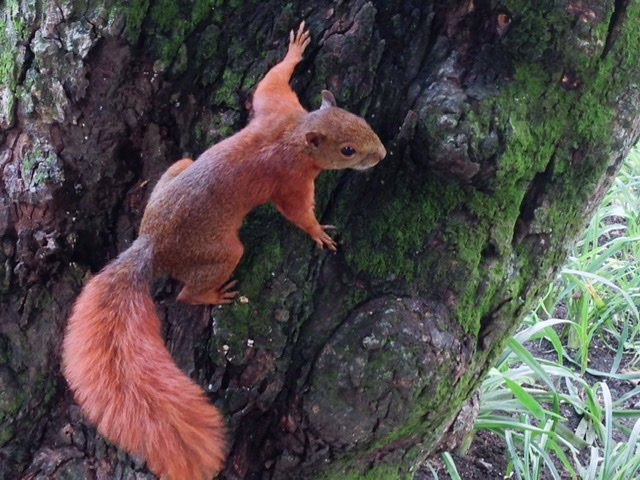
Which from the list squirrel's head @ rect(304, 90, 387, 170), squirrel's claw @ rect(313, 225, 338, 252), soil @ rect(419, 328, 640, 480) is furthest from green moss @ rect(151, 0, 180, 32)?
soil @ rect(419, 328, 640, 480)

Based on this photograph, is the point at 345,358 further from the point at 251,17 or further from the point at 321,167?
the point at 251,17

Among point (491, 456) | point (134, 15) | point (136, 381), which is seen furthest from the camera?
point (491, 456)

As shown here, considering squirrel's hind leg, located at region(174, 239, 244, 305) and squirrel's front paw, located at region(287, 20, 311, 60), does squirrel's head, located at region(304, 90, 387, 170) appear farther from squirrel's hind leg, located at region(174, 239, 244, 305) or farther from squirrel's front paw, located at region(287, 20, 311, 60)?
squirrel's hind leg, located at region(174, 239, 244, 305)

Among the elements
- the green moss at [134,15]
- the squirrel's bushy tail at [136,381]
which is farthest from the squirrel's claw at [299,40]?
the squirrel's bushy tail at [136,381]

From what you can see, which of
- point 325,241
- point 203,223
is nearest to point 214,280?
point 203,223

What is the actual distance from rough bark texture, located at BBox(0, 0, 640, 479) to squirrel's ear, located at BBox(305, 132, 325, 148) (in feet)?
0.36

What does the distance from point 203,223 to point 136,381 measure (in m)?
0.42

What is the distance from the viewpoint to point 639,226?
323 centimetres

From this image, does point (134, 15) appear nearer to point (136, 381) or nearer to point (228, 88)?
point (228, 88)

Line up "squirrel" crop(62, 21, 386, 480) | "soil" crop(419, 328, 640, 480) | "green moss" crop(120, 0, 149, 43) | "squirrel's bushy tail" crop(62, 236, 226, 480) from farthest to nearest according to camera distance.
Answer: "soil" crop(419, 328, 640, 480)
"green moss" crop(120, 0, 149, 43)
"squirrel" crop(62, 21, 386, 480)
"squirrel's bushy tail" crop(62, 236, 226, 480)

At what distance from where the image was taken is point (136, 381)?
1.42 metres

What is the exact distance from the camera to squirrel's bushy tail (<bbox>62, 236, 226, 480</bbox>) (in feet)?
4.33

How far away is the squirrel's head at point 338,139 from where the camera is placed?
1.63 meters

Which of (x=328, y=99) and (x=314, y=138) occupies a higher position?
(x=328, y=99)
